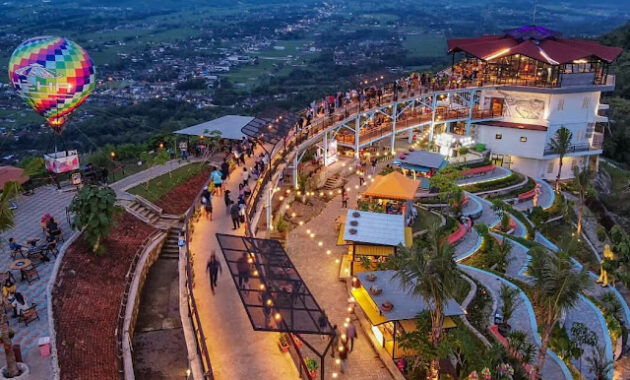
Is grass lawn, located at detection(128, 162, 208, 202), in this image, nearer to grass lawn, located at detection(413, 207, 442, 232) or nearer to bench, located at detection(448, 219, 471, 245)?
grass lawn, located at detection(413, 207, 442, 232)

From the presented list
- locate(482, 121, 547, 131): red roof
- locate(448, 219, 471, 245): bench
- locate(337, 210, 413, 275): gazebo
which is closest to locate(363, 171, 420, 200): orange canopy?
locate(448, 219, 471, 245): bench

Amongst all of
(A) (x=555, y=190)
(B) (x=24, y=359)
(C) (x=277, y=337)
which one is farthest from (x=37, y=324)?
(A) (x=555, y=190)

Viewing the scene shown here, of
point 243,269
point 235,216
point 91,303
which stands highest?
point 243,269

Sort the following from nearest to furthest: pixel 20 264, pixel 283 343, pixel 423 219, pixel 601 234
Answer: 1. pixel 283 343
2. pixel 20 264
3. pixel 423 219
4. pixel 601 234

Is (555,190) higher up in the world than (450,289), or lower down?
lower down

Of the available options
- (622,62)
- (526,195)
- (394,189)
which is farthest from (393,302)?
(622,62)

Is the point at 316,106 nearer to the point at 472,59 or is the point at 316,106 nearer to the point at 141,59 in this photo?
the point at 472,59

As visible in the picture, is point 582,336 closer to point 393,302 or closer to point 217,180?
point 393,302
